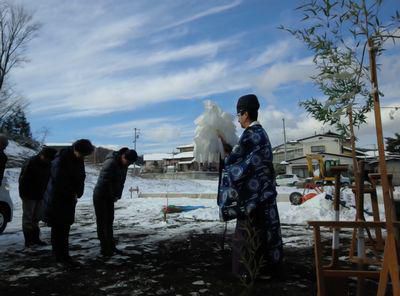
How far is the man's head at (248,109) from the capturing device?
462 centimetres

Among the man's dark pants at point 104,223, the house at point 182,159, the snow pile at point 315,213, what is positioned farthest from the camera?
the house at point 182,159

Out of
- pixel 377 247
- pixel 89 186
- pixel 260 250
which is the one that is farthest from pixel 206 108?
pixel 89 186

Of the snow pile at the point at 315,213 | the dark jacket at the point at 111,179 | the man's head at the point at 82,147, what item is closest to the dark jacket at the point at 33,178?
the dark jacket at the point at 111,179

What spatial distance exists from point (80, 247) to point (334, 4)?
5.88 meters

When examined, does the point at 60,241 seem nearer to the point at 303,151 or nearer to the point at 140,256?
Result: the point at 140,256

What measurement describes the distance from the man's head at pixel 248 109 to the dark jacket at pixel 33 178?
421 cm

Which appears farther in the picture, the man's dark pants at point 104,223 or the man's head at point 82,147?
the man's dark pants at point 104,223

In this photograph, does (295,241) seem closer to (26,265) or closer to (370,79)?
(26,265)

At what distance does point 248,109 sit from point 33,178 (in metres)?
4.39

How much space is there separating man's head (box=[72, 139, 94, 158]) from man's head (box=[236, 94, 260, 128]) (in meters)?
2.37

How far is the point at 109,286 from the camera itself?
15.2 ft

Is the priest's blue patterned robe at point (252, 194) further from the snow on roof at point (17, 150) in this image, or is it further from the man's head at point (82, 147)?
the snow on roof at point (17, 150)

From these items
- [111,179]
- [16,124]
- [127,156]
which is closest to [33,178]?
[111,179]

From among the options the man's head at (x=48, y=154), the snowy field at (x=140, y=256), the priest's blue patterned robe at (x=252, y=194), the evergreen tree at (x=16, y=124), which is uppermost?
the evergreen tree at (x=16, y=124)
